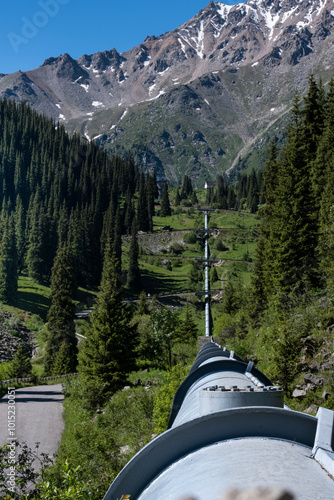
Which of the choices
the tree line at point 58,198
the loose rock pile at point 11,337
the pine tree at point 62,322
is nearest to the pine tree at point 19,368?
the pine tree at point 62,322

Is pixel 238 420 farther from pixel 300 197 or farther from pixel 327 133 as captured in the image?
pixel 327 133

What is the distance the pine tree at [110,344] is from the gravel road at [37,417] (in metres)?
2.81

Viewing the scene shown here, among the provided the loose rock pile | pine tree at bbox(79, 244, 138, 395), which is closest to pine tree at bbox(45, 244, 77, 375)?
the loose rock pile

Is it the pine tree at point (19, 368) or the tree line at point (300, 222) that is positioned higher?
the tree line at point (300, 222)

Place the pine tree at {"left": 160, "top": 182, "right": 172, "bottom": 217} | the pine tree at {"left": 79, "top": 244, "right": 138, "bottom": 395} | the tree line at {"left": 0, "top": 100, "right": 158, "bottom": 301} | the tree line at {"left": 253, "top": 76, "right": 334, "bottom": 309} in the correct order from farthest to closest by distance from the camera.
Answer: the pine tree at {"left": 160, "top": 182, "right": 172, "bottom": 217} < the tree line at {"left": 0, "top": 100, "right": 158, "bottom": 301} < the pine tree at {"left": 79, "top": 244, "right": 138, "bottom": 395} < the tree line at {"left": 253, "top": 76, "right": 334, "bottom": 309}

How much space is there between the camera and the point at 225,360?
568cm

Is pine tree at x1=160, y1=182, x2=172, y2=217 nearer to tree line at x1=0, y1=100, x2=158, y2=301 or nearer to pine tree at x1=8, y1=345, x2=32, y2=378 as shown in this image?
tree line at x1=0, y1=100, x2=158, y2=301

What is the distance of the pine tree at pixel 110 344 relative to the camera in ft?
93.2

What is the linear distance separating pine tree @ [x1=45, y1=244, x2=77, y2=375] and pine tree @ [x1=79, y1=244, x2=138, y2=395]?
12163 mm

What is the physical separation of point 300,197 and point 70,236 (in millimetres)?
72795

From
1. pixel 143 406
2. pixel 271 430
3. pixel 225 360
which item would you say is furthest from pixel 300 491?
pixel 143 406

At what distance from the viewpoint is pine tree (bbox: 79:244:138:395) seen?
28422 millimetres

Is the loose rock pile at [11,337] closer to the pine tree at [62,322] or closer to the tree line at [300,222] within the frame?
the pine tree at [62,322]

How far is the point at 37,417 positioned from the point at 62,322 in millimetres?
24096
